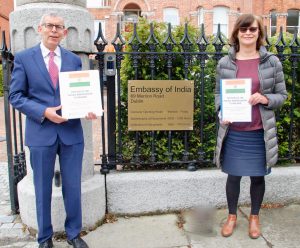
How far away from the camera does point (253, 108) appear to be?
323 cm

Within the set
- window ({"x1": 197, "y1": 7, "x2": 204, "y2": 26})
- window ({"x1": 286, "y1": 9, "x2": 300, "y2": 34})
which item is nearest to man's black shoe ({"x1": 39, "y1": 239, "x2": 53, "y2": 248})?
window ({"x1": 197, "y1": 7, "x2": 204, "y2": 26})

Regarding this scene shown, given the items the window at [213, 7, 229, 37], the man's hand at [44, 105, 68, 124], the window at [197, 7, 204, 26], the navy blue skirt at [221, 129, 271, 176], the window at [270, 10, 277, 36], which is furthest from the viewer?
the window at [270, 10, 277, 36]

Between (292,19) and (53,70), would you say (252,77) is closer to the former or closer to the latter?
(53,70)

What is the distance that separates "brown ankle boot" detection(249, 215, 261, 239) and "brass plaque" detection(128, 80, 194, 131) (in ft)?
3.87

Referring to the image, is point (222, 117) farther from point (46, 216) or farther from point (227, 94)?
point (46, 216)

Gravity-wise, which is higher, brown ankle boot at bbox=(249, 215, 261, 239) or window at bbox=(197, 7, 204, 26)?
window at bbox=(197, 7, 204, 26)

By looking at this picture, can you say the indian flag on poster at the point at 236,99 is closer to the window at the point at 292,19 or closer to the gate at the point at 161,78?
the gate at the point at 161,78

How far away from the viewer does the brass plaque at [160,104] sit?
3.92m

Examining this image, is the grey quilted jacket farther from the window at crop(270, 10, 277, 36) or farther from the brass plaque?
the window at crop(270, 10, 277, 36)

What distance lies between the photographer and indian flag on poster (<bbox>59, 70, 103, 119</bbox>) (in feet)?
9.41

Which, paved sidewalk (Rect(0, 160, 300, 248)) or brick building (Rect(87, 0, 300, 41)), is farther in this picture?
brick building (Rect(87, 0, 300, 41))

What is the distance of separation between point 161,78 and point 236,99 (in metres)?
1.13

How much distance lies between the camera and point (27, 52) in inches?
114

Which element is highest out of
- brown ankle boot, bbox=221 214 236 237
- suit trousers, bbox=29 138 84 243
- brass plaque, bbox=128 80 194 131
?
brass plaque, bbox=128 80 194 131
